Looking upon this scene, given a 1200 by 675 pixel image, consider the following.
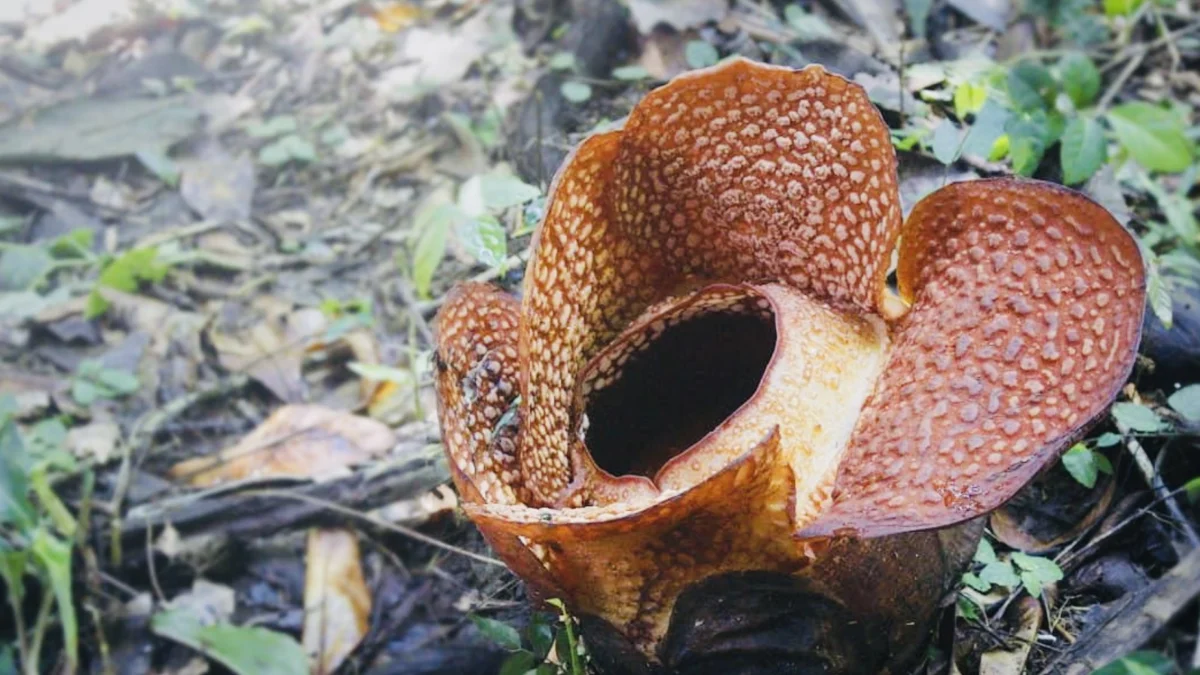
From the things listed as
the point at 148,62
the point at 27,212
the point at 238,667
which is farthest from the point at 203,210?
the point at 238,667

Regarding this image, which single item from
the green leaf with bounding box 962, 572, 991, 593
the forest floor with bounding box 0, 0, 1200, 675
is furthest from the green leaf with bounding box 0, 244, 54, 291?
the green leaf with bounding box 962, 572, 991, 593

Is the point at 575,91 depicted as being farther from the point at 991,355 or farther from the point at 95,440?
the point at 991,355

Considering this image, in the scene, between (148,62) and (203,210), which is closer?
(203,210)

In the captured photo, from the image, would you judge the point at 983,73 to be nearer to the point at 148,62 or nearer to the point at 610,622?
the point at 610,622

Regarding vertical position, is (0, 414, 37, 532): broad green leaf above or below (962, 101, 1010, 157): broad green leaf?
below

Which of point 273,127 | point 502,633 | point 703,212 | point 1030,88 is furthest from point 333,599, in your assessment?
point 273,127

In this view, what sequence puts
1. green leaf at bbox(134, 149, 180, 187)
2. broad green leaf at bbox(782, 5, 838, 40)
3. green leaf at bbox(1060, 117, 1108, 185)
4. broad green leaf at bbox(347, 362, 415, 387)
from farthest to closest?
green leaf at bbox(134, 149, 180, 187) → broad green leaf at bbox(347, 362, 415, 387) → broad green leaf at bbox(782, 5, 838, 40) → green leaf at bbox(1060, 117, 1108, 185)

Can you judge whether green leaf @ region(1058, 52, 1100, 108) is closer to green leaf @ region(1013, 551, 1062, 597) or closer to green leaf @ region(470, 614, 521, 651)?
green leaf @ region(1013, 551, 1062, 597)
